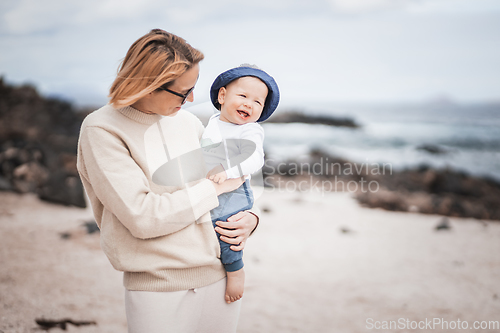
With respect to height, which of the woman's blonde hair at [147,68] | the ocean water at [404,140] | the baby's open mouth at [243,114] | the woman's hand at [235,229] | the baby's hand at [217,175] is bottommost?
the ocean water at [404,140]

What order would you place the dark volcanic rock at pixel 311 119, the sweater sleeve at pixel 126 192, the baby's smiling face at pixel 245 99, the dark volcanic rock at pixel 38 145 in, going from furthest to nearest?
the dark volcanic rock at pixel 311 119 < the dark volcanic rock at pixel 38 145 < the baby's smiling face at pixel 245 99 < the sweater sleeve at pixel 126 192

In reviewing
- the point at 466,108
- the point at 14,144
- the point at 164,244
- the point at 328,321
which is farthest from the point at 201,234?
the point at 466,108

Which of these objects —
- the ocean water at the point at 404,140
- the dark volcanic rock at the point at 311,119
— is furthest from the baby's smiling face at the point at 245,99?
the dark volcanic rock at the point at 311,119

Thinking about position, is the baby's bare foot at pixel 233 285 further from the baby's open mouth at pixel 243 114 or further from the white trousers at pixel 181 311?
the baby's open mouth at pixel 243 114

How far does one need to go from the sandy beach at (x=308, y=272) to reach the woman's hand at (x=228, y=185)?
2.13 m

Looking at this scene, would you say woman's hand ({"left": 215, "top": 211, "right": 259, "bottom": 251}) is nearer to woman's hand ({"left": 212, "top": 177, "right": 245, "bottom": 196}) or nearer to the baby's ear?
woman's hand ({"left": 212, "top": 177, "right": 245, "bottom": 196})

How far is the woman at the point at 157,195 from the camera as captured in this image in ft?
3.65

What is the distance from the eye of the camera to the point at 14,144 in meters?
6.88

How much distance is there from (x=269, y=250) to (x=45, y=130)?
7.45 metres

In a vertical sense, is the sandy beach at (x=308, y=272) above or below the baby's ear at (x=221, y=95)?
below

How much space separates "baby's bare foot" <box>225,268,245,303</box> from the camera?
1.37 metres

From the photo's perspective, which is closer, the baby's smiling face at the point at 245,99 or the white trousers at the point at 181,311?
the white trousers at the point at 181,311

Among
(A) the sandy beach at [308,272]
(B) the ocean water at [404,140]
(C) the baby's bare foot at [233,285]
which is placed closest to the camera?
(C) the baby's bare foot at [233,285]

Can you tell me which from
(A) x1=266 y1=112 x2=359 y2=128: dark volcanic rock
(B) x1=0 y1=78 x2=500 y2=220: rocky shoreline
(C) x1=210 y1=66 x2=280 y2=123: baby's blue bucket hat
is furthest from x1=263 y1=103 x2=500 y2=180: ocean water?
(C) x1=210 y1=66 x2=280 y2=123: baby's blue bucket hat
